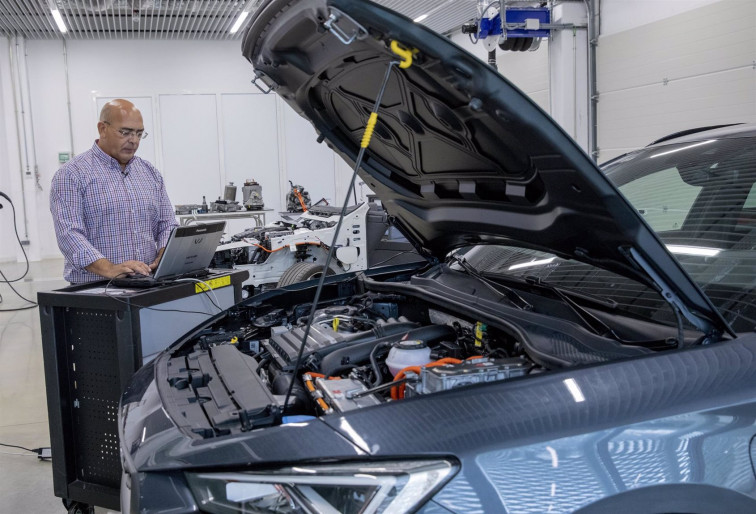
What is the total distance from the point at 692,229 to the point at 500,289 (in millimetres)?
540

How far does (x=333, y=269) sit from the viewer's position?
5.87m

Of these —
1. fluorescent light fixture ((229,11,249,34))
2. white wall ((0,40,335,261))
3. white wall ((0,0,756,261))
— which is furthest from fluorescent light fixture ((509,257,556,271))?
white wall ((0,40,335,261))

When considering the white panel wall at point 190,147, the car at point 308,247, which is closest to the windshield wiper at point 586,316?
the car at point 308,247

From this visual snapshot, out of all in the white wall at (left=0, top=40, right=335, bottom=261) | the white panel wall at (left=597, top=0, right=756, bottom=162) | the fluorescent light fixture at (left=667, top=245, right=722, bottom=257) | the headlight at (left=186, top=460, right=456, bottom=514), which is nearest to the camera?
the headlight at (left=186, top=460, right=456, bottom=514)

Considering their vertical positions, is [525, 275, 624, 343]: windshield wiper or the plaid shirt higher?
the plaid shirt

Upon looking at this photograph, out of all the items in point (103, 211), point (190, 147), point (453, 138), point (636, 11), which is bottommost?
point (103, 211)

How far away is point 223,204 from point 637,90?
488 centimetres

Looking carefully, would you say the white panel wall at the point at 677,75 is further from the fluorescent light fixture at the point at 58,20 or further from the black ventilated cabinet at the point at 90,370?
the fluorescent light fixture at the point at 58,20

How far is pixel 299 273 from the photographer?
5207 millimetres

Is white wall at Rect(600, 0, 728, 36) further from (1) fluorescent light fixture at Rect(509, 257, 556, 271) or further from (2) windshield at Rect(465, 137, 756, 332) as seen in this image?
(1) fluorescent light fixture at Rect(509, 257, 556, 271)

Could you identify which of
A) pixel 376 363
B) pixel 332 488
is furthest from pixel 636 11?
pixel 332 488

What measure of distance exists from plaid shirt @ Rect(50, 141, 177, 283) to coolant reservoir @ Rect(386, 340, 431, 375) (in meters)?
1.63

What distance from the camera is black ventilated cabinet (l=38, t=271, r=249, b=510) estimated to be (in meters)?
2.38

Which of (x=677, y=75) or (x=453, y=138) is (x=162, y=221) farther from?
(x=677, y=75)
